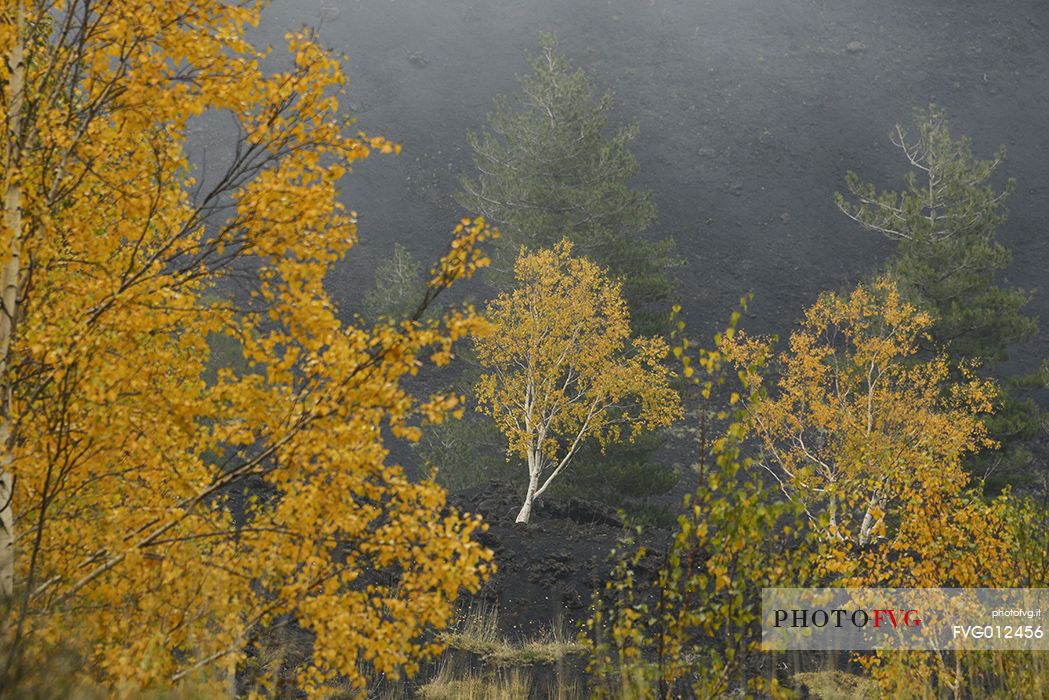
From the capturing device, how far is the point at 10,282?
5.55m

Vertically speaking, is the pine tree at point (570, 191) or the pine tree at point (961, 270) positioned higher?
the pine tree at point (570, 191)

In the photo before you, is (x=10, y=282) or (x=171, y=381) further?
(x=171, y=381)

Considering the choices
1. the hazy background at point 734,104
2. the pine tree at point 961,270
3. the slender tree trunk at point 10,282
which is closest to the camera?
the slender tree trunk at point 10,282

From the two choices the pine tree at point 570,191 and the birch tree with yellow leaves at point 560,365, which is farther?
the pine tree at point 570,191

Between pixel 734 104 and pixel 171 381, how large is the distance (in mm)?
73421

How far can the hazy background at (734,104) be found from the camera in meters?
58.1

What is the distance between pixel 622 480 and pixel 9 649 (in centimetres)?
2392

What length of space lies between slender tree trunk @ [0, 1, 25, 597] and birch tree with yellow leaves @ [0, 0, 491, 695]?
0.02 metres

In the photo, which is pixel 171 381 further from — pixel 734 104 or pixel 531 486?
pixel 734 104

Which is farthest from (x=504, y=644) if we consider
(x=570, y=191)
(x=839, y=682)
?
(x=570, y=191)

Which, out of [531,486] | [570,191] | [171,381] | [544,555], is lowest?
[544,555]

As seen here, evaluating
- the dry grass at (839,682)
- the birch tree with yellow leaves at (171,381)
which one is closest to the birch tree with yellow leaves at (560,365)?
the dry grass at (839,682)

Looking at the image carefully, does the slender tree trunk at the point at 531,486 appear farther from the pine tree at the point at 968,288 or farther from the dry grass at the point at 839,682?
the pine tree at the point at 968,288

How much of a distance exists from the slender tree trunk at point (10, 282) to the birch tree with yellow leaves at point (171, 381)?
0.02m
